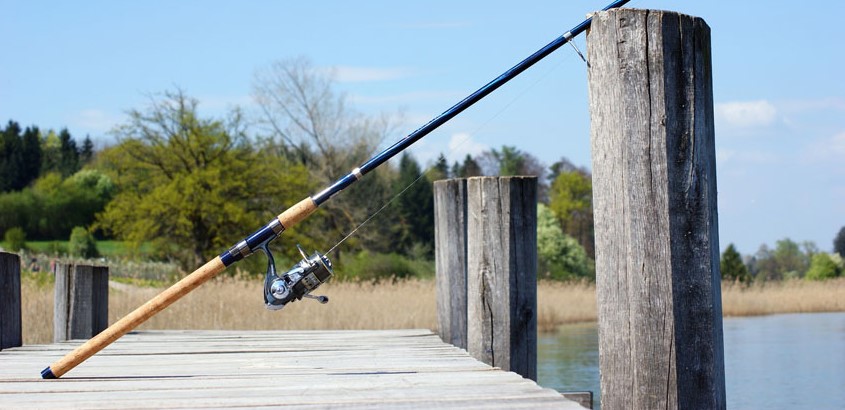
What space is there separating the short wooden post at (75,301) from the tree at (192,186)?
16481mm

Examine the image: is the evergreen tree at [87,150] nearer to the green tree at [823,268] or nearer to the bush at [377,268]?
the bush at [377,268]

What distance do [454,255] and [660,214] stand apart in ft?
10.9

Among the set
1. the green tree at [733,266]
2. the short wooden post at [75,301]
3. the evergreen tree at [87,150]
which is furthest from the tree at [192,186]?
the evergreen tree at [87,150]

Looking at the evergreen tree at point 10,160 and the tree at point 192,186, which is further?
the evergreen tree at point 10,160

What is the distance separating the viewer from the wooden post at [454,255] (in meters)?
6.10

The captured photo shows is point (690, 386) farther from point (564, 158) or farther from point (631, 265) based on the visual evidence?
point (564, 158)

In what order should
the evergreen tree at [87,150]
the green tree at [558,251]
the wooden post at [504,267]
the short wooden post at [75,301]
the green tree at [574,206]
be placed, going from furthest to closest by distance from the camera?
1. the evergreen tree at [87,150]
2. the green tree at [574,206]
3. the green tree at [558,251]
4. the short wooden post at [75,301]
5. the wooden post at [504,267]

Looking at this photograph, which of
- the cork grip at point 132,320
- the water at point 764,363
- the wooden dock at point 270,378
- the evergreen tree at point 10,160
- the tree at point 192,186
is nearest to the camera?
the wooden dock at point 270,378

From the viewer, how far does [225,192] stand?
23875 mm

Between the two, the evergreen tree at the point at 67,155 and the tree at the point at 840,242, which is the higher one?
the evergreen tree at the point at 67,155

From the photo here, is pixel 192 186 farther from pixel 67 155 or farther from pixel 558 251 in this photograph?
pixel 67 155

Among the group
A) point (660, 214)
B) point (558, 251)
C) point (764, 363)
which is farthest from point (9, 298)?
point (558, 251)

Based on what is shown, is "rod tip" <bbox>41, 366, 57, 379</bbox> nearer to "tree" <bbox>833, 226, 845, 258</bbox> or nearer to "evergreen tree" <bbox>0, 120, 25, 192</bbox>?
"tree" <bbox>833, 226, 845, 258</bbox>

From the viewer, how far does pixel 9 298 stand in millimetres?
5328
